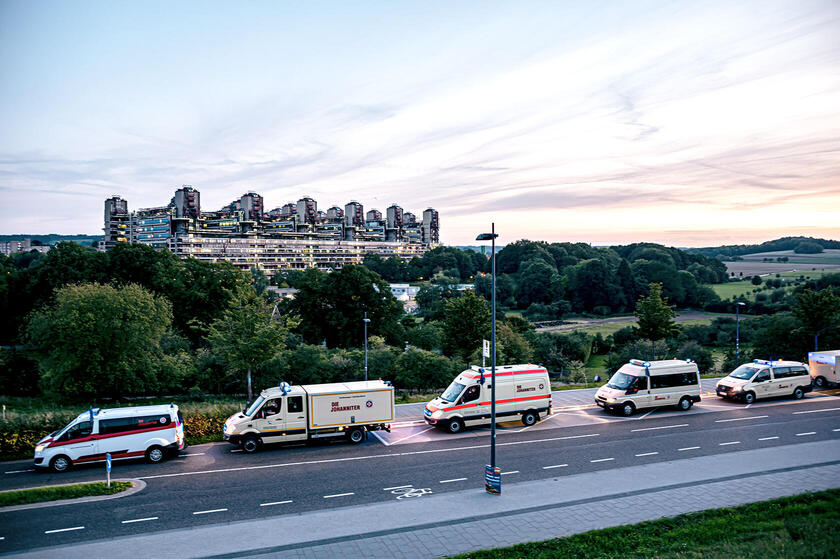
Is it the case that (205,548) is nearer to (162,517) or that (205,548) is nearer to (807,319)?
(162,517)

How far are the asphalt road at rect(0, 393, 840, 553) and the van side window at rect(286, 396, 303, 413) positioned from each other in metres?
1.63

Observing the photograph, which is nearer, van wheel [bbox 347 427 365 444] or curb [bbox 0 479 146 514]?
curb [bbox 0 479 146 514]

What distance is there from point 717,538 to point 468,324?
1027 inches

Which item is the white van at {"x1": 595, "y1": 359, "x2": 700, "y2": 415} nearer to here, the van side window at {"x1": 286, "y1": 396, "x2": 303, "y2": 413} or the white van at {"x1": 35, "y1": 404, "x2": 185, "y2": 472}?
the van side window at {"x1": 286, "y1": 396, "x2": 303, "y2": 413}

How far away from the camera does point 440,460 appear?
1850cm

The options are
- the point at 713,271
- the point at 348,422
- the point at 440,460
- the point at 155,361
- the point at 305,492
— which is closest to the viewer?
the point at 305,492

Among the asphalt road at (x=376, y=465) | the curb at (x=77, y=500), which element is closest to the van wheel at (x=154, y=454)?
the asphalt road at (x=376, y=465)

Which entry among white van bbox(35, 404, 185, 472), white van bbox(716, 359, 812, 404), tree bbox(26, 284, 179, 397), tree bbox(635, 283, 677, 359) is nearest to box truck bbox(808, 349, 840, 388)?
white van bbox(716, 359, 812, 404)

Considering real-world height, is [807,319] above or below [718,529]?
above

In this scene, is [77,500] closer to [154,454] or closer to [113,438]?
[113,438]

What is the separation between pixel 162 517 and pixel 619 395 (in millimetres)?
19703

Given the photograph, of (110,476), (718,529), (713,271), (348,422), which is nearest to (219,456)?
(110,476)

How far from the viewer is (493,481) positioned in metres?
15.0

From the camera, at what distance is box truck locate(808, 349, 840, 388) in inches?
1136
